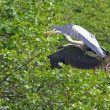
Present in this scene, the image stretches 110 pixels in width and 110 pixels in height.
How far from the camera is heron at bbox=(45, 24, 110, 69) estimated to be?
7691 millimetres

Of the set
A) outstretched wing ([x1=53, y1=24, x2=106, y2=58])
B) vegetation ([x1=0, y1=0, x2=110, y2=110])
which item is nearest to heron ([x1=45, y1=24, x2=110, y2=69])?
outstretched wing ([x1=53, y1=24, x2=106, y2=58])

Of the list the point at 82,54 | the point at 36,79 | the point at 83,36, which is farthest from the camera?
the point at 82,54

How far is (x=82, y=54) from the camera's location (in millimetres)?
7949

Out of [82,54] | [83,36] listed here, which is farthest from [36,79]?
[82,54]

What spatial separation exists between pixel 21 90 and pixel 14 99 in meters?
0.09

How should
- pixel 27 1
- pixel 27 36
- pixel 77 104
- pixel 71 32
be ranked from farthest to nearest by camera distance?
pixel 71 32
pixel 27 1
pixel 27 36
pixel 77 104

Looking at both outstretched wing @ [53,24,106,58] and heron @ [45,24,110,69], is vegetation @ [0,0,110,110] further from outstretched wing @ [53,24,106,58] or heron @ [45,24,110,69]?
heron @ [45,24,110,69]

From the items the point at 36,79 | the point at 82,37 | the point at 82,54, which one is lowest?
the point at 82,54

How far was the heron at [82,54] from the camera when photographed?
25.2ft

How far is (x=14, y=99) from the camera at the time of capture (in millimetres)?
3803

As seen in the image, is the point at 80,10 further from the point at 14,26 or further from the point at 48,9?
the point at 14,26

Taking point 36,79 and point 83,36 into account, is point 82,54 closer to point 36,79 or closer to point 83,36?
point 83,36

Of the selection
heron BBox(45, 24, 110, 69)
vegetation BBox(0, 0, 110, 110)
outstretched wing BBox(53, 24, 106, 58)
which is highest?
vegetation BBox(0, 0, 110, 110)

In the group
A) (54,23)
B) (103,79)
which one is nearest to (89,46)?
(54,23)
